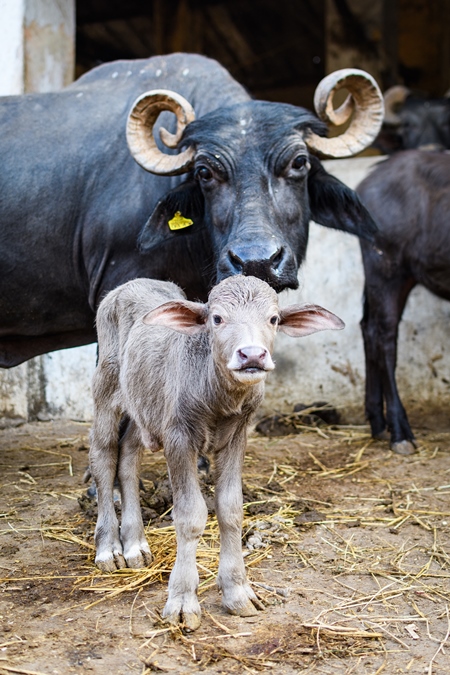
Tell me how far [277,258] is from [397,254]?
2.88 meters

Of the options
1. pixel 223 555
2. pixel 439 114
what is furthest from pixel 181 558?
pixel 439 114

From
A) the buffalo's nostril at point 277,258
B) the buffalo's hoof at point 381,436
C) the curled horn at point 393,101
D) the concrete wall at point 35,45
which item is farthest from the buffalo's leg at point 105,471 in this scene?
the curled horn at point 393,101

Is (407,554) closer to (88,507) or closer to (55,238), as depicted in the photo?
(88,507)

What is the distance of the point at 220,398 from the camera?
335cm

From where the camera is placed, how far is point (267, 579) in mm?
3789

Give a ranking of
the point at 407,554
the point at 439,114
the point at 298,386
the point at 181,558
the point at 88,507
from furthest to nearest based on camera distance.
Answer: the point at 439,114, the point at 298,386, the point at 88,507, the point at 407,554, the point at 181,558

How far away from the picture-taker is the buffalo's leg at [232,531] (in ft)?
Answer: 11.1

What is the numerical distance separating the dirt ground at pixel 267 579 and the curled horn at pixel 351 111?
217cm

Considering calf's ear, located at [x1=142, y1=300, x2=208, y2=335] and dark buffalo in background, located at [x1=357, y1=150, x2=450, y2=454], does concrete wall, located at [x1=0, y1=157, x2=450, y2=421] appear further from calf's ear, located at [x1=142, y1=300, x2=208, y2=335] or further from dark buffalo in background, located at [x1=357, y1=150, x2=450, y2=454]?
calf's ear, located at [x1=142, y1=300, x2=208, y2=335]

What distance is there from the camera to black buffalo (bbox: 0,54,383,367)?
484 centimetres

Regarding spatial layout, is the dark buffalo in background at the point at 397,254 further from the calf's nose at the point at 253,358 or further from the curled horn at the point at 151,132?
the calf's nose at the point at 253,358

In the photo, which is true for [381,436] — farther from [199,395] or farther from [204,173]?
[199,395]

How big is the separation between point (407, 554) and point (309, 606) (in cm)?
90

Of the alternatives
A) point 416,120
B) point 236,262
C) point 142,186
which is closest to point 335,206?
point 142,186
